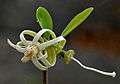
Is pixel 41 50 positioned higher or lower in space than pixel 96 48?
higher

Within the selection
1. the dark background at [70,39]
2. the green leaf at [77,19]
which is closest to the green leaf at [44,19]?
the green leaf at [77,19]

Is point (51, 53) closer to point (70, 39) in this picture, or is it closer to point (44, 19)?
point (44, 19)

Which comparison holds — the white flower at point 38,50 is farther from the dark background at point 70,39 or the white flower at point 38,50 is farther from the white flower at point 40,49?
the dark background at point 70,39

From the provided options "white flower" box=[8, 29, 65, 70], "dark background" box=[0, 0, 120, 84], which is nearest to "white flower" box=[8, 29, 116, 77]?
"white flower" box=[8, 29, 65, 70]

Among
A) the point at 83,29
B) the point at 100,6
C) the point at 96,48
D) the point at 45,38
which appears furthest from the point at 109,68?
the point at 45,38

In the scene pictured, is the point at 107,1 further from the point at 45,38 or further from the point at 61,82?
the point at 45,38

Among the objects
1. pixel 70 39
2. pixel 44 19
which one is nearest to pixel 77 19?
pixel 44 19

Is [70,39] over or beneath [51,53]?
beneath

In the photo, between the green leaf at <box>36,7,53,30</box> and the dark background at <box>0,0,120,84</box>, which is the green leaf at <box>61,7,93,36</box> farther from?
the dark background at <box>0,0,120,84</box>
